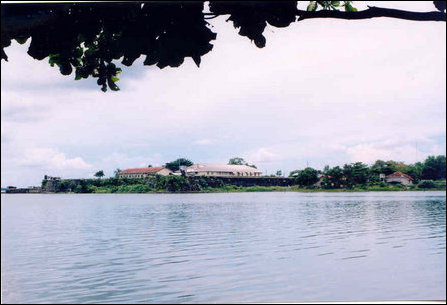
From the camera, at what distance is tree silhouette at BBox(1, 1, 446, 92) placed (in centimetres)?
256

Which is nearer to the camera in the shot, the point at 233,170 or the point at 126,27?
the point at 126,27

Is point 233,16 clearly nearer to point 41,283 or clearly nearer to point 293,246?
point 41,283

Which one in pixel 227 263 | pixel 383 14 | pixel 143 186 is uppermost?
pixel 383 14

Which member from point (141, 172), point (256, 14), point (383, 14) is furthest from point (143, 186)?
point (383, 14)

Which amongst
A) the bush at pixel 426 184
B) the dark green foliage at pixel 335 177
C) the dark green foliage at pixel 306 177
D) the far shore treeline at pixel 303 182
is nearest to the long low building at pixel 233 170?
the far shore treeline at pixel 303 182

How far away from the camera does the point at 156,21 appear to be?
2.57 m

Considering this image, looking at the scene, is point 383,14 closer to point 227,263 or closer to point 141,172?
point 227,263

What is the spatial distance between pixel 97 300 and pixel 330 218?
14650 mm

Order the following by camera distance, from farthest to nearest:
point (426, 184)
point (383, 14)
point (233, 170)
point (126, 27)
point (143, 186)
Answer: point (143, 186) < point (233, 170) < point (426, 184) < point (126, 27) < point (383, 14)

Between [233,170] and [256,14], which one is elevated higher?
[256,14]

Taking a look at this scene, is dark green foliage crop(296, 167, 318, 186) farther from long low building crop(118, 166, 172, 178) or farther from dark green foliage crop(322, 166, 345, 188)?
long low building crop(118, 166, 172, 178)

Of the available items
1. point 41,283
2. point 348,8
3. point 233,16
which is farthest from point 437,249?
point 233,16

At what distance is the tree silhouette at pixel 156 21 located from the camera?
8.41ft

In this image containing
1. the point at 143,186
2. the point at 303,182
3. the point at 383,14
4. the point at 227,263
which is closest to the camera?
the point at 383,14
